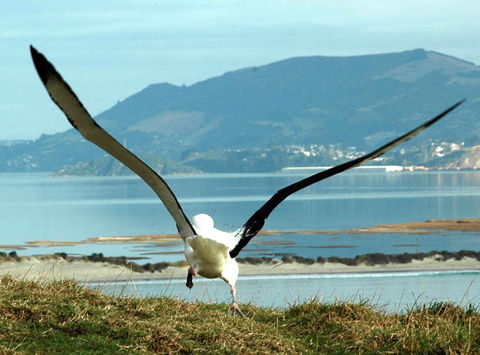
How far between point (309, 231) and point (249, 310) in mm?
51919

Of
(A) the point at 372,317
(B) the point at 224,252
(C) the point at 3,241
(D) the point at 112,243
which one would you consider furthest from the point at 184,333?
(C) the point at 3,241

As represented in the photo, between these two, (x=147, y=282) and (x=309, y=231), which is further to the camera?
(x=309, y=231)

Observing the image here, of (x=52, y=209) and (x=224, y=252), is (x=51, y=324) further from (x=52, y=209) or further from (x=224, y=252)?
(x=52, y=209)

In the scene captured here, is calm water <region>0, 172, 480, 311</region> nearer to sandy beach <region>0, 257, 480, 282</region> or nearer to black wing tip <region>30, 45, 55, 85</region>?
sandy beach <region>0, 257, 480, 282</region>

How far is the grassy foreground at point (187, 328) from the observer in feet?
23.8

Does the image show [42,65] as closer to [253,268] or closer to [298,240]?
[253,268]

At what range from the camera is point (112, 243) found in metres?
53.1

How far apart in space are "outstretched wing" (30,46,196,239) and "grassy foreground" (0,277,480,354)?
1.12 metres

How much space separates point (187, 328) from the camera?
7770 mm

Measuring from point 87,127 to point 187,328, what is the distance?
9.14 feet

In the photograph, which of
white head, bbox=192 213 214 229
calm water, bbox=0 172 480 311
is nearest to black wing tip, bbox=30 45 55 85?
white head, bbox=192 213 214 229

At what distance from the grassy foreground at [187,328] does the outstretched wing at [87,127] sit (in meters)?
1.12

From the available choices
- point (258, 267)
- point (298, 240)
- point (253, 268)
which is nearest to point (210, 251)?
point (253, 268)

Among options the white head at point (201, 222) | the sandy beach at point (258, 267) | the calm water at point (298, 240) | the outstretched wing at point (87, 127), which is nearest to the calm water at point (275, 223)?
the calm water at point (298, 240)
